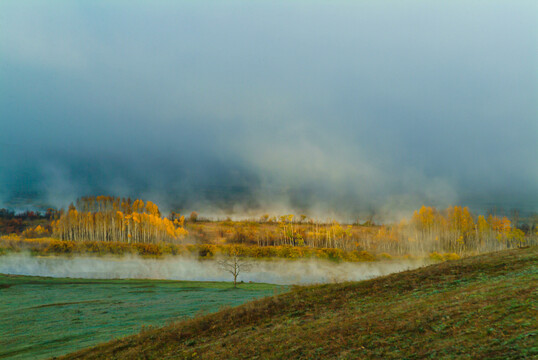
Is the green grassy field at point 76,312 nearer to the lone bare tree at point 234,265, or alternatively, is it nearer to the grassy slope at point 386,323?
the grassy slope at point 386,323

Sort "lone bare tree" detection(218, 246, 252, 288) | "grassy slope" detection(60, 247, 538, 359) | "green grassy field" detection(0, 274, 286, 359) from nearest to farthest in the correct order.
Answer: "grassy slope" detection(60, 247, 538, 359) < "green grassy field" detection(0, 274, 286, 359) < "lone bare tree" detection(218, 246, 252, 288)

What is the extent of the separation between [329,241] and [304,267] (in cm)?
4266

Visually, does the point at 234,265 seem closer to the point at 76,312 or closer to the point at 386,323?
the point at 76,312

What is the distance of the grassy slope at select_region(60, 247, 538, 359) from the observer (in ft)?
44.0

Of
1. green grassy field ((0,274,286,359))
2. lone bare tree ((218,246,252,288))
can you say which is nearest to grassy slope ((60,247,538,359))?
green grassy field ((0,274,286,359))

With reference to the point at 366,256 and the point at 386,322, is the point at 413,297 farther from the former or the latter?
the point at 366,256

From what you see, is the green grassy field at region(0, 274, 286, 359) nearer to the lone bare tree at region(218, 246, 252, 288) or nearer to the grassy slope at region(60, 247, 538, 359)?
the grassy slope at region(60, 247, 538, 359)

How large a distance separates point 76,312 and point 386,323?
54.5 metres

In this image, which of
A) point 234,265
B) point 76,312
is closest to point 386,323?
point 76,312

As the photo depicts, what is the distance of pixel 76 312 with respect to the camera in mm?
53938

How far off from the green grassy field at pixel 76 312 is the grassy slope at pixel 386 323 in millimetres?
10344

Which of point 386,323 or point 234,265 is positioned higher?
point 386,323

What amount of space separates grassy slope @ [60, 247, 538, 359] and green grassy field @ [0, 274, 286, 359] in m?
10.3

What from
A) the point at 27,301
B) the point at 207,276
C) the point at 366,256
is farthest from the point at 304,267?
the point at 27,301
